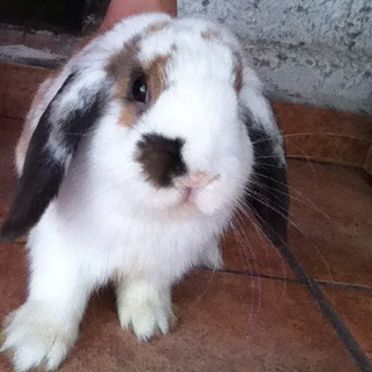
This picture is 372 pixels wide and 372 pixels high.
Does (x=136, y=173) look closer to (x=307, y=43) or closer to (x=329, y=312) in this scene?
(x=329, y=312)

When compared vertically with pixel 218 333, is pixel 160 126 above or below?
above

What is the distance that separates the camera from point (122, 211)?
3.87ft

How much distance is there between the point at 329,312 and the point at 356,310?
8cm

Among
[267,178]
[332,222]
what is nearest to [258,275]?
[267,178]

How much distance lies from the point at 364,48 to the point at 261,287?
145 cm

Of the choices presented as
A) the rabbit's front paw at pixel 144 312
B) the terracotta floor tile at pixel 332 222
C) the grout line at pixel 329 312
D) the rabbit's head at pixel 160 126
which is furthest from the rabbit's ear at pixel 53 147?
the terracotta floor tile at pixel 332 222

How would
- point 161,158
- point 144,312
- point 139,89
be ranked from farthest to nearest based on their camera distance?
point 144,312, point 139,89, point 161,158

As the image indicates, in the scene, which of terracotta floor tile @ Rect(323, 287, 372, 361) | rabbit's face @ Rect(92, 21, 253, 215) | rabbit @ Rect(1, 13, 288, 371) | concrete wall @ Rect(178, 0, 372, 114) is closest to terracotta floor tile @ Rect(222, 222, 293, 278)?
terracotta floor tile @ Rect(323, 287, 372, 361)

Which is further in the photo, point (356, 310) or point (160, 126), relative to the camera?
point (356, 310)

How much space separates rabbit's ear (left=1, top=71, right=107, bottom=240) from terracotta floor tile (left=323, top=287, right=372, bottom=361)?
696mm

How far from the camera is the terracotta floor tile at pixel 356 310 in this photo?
1.45 meters

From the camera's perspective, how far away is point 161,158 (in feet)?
3.38

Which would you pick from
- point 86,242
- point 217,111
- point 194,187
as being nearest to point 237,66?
point 217,111

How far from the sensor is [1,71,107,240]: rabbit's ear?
1177 mm
